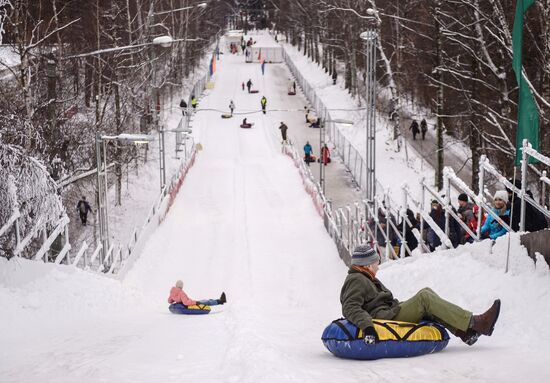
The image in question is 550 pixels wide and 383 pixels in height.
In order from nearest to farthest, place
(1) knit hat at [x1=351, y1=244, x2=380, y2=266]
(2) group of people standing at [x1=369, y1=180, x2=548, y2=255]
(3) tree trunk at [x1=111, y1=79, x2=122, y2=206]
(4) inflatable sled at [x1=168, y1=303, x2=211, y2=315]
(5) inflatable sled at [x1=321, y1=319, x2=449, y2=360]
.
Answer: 1. (5) inflatable sled at [x1=321, y1=319, x2=449, y2=360]
2. (1) knit hat at [x1=351, y1=244, x2=380, y2=266]
3. (2) group of people standing at [x1=369, y1=180, x2=548, y2=255]
4. (4) inflatable sled at [x1=168, y1=303, x2=211, y2=315]
5. (3) tree trunk at [x1=111, y1=79, x2=122, y2=206]

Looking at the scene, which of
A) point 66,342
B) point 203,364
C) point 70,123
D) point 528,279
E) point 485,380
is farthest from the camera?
point 70,123

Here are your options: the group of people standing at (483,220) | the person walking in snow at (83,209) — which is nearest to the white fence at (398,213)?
the group of people standing at (483,220)

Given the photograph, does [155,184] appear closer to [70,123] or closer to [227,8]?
[70,123]

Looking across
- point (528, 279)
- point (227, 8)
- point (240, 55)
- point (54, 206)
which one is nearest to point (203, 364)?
point (528, 279)

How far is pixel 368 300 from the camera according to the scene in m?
9.27

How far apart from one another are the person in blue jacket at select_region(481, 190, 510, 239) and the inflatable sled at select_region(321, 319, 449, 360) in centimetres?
329

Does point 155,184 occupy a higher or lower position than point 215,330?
lower

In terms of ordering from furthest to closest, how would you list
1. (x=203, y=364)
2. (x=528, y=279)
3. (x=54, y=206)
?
(x=54, y=206)
(x=528, y=279)
(x=203, y=364)

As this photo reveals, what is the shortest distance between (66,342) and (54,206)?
5408mm

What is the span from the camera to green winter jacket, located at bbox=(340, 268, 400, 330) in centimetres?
895

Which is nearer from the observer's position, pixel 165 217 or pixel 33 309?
pixel 33 309

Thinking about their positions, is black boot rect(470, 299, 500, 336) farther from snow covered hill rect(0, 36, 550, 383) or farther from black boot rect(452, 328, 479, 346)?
snow covered hill rect(0, 36, 550, 383)

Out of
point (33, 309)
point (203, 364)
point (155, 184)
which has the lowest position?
point (155, 184)

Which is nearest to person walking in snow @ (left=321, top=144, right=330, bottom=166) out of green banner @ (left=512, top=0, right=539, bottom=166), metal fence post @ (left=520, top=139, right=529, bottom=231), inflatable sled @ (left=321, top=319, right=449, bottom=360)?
green banner @ (left=512, top=0, right=539, bottom=166)
